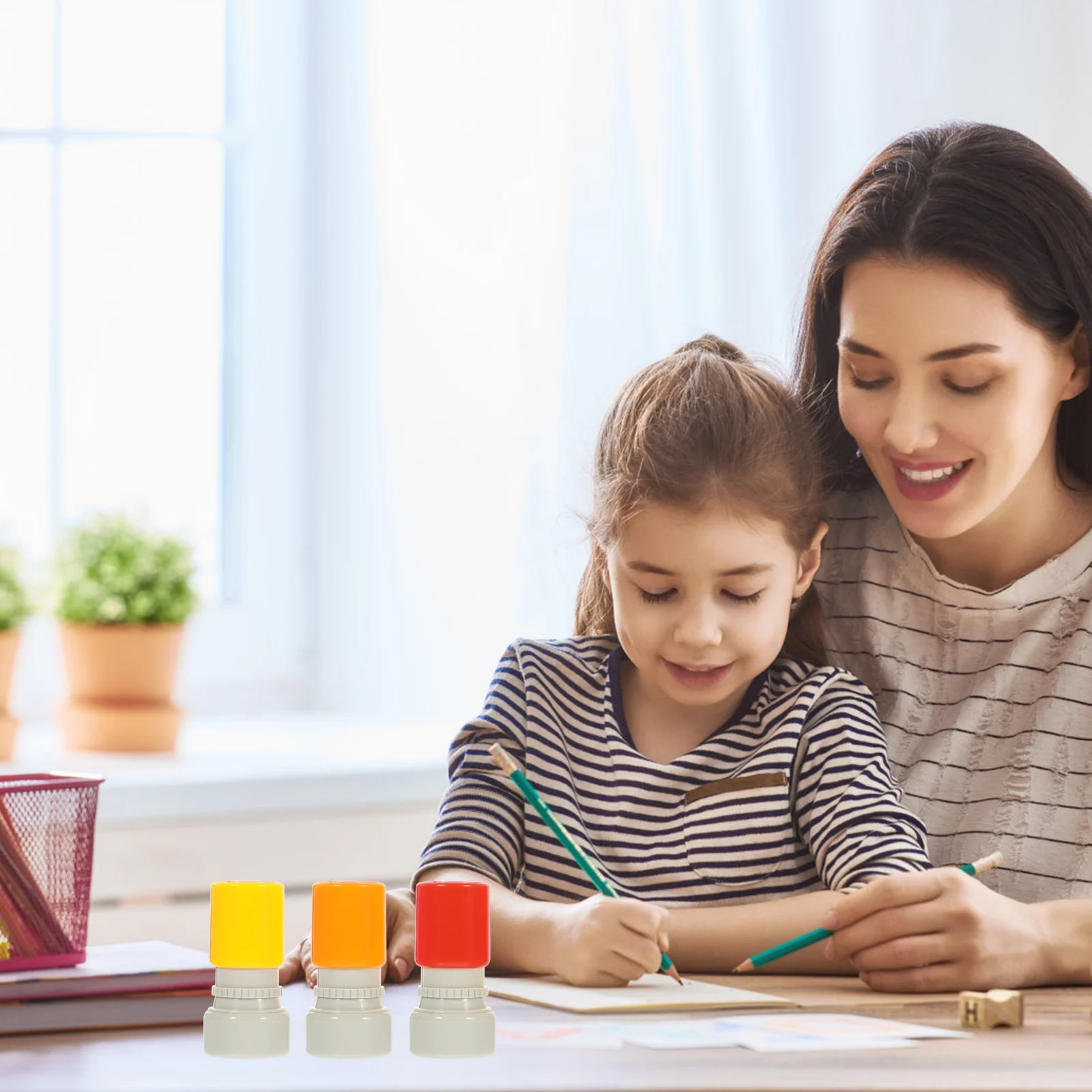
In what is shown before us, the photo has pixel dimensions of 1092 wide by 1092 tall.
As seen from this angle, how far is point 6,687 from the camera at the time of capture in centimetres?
206

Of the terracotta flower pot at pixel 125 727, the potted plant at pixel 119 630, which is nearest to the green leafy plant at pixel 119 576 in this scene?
the potted plant at pixel 119 630

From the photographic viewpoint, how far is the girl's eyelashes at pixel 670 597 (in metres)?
1.20

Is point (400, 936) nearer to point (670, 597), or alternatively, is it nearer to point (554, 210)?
point (670, 597)

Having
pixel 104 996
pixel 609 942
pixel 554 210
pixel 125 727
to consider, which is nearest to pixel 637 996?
pixel 609 942

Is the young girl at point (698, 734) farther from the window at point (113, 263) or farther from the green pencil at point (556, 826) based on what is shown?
the window at point (113, 263)

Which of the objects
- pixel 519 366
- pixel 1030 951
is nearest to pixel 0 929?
pixel 1030 951

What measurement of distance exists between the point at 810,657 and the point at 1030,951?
1.08 feet

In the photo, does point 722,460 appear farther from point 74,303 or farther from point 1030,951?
point 74,303

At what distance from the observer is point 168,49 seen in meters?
2.33

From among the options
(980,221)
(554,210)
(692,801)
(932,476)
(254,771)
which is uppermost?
(554,210)

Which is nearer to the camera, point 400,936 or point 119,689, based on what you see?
point 400,936

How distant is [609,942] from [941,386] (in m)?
0.54

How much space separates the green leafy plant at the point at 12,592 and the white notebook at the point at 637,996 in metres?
1.19

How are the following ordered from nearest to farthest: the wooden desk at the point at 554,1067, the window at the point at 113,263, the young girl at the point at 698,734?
the wooden desk at the point at 554,1067 → the young girl at the point at 698,734 → the window at the point at 113,263
